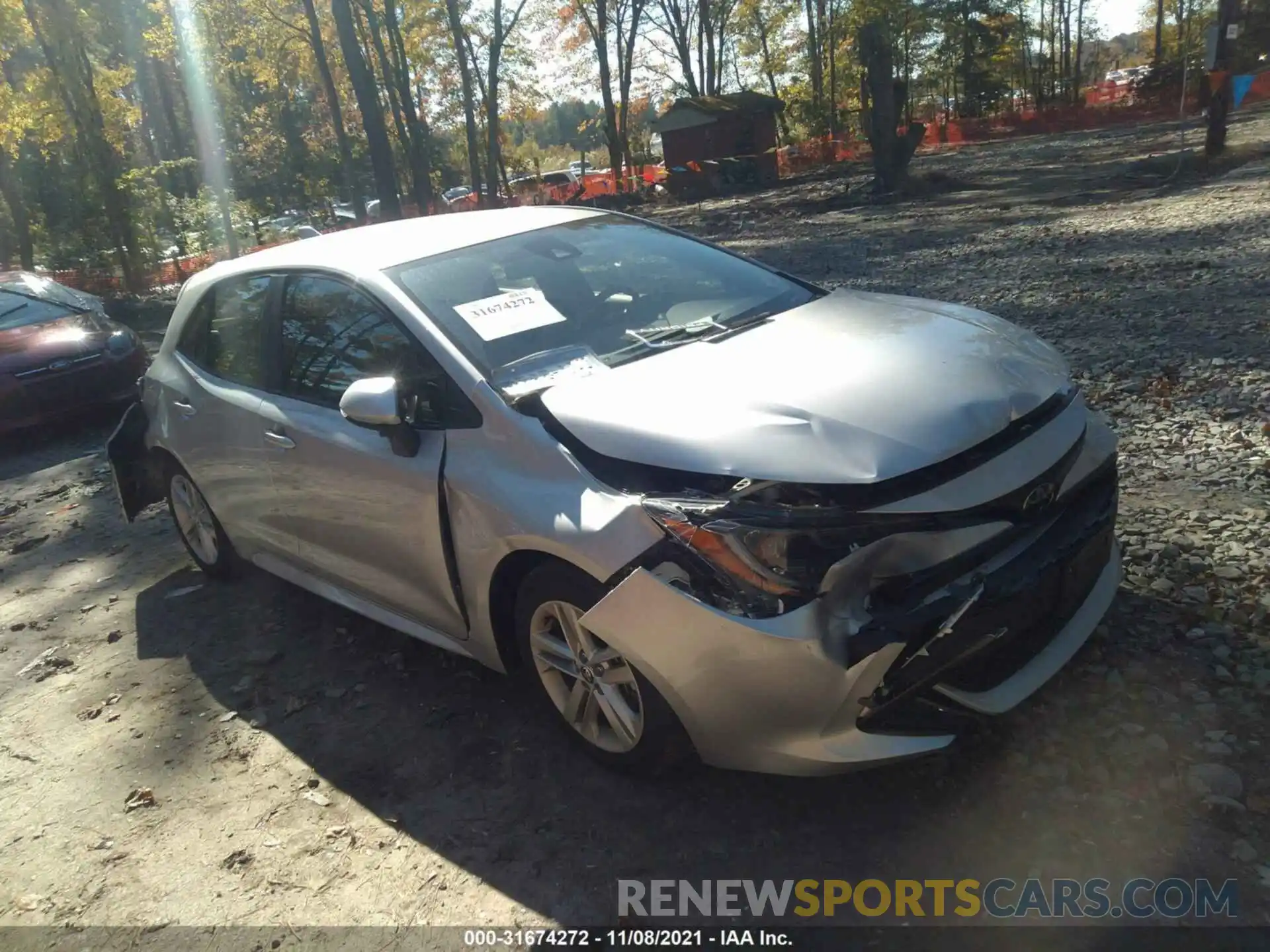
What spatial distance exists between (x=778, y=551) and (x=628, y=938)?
1091 mm

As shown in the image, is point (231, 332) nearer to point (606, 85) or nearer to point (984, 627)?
point (984, 627)

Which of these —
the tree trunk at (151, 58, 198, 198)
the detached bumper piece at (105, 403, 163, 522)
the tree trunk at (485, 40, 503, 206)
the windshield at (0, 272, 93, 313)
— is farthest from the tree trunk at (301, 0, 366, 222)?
the detached bumper piece at (105, 403, 163, 522)

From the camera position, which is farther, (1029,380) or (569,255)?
(569,255)

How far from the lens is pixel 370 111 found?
18.8 m

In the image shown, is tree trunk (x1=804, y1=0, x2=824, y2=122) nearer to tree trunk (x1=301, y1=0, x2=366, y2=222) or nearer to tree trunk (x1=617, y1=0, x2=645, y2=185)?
tree trunk (x1=617, y1=0, x2=645, y2=185)

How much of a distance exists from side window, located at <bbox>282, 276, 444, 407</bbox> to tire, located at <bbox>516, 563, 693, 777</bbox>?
884 mm

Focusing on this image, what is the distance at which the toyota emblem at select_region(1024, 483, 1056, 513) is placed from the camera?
8.89 feet

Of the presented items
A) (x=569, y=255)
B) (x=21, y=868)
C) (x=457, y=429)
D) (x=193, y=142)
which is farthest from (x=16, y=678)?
(x=193, y=142)

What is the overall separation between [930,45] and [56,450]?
52539mm

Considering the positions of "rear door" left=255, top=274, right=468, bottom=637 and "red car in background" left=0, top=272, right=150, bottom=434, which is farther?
"red car in background" left=0, top=272, right=150, bottom=434

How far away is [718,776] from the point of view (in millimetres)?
3029

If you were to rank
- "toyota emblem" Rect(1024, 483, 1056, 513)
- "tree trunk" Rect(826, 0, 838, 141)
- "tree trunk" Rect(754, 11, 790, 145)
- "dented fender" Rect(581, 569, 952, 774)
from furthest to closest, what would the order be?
1. "tree trunk" Rect(754, 11, 790, 145)
2. "tree trunk" Rect(826, 0, 838, 141)
3. "toyota emblem" Rect(1024, 483, 1056, 513)
4. "dented fender" Rect(581, 569, 952, 774)

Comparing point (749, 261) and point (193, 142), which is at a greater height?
point (193, 142)

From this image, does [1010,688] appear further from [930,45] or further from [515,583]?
[930,45]
